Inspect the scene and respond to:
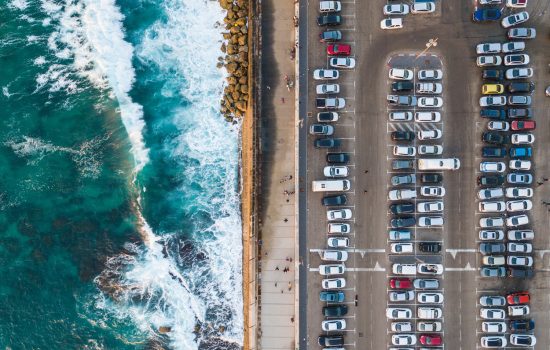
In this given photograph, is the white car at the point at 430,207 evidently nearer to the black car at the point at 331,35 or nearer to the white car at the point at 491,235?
the white car at the point at 491,235

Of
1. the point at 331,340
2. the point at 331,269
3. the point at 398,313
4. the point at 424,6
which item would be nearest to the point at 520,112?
the point at 424,6

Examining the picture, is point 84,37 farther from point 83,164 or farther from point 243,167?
point 243,167

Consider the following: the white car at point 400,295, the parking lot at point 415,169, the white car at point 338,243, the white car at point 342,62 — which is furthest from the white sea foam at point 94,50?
the white car at point 400,295

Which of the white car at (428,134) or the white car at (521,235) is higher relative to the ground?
the white car at (428,134)

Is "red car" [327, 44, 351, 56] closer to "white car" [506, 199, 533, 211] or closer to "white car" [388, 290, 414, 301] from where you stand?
"white car" [506, 199, 533, 211]

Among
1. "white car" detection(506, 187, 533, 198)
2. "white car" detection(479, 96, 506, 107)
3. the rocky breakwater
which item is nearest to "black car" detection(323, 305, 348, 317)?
"white car" detection(506, 187, 533, 198)

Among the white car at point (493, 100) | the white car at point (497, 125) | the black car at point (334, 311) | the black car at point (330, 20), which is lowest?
the black car at point (334, 311)

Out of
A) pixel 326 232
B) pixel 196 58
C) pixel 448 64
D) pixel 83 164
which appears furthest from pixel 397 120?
pixel 83 164

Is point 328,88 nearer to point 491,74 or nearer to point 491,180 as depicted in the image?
point 491,74
